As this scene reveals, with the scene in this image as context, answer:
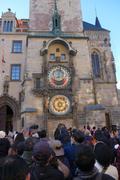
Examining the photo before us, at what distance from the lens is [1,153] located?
3418 millimetres

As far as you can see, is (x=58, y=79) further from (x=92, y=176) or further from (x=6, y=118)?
(x=92, y=176)

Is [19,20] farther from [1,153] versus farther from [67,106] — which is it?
[1,153]

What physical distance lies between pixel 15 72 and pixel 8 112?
405 cm

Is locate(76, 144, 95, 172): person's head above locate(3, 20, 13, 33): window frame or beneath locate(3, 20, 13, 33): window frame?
beneath

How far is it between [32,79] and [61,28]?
663cm

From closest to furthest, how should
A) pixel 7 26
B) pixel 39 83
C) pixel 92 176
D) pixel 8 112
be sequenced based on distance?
pixel 92 176 → pixel 39 83 → pixel 8 112 → pixel 7 26

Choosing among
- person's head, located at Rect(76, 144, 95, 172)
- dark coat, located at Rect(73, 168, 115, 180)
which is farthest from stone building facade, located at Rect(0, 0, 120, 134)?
dark coat, located at Rect(73, 168, 115, 180)

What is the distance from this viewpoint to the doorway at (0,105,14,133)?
20.8m

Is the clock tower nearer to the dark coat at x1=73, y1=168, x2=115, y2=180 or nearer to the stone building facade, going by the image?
the stone building facade

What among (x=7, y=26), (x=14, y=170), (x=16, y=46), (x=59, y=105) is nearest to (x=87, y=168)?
(x=14, y=170)

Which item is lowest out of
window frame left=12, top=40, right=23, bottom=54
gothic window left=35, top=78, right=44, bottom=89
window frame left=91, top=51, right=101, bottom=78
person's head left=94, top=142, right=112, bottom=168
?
person's head left=94, top=142, right=112, bottom=168

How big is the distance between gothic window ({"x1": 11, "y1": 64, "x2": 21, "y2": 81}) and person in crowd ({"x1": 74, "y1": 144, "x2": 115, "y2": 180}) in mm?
20493

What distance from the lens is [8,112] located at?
2266 cm

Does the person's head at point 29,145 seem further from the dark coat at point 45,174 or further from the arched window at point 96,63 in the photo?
the arched window at point 96,63
